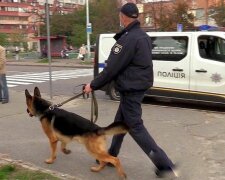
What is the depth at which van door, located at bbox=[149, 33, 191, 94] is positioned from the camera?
978 centimetres

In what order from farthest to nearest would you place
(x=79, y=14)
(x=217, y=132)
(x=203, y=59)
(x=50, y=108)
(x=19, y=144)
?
(x=79, y=14)
(x=203, y=59)
(x=217, y=132)
(x=19, y=144)
(x=50, y=108)

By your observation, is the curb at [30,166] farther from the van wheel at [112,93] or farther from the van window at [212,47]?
the van wheel at [112,93]

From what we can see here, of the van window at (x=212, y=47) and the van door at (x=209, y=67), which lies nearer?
the van door at (x=209, y=67)

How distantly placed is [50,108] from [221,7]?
33.4 m

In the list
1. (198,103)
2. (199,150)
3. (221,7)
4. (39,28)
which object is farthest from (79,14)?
(199,150)

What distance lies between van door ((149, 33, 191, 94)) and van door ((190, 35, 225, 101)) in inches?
8.3

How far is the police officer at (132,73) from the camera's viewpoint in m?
4.57

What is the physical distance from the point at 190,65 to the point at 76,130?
529cm

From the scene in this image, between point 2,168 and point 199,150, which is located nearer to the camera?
point 2,168

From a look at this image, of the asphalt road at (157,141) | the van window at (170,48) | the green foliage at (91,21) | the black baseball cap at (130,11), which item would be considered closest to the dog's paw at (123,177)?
the asphalt road at (157,141)

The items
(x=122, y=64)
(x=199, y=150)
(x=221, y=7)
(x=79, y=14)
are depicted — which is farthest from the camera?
(x=79, y=14)

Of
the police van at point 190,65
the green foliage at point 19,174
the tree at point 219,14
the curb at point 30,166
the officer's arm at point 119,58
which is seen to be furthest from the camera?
the tree at point 219,14

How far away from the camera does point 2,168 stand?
17.2 feet

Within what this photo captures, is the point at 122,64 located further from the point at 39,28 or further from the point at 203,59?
the point at 39,28
